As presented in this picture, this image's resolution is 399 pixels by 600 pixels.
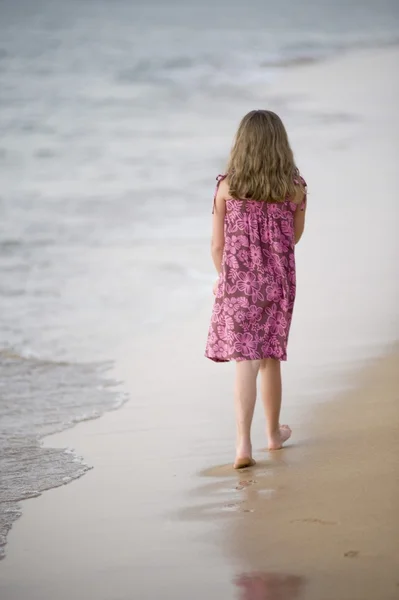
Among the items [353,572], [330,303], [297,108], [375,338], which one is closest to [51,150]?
[297,108]

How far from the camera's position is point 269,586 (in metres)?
1.74

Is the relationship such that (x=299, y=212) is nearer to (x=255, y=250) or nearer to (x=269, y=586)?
(x=255, y=250)

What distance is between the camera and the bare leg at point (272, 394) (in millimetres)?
2775

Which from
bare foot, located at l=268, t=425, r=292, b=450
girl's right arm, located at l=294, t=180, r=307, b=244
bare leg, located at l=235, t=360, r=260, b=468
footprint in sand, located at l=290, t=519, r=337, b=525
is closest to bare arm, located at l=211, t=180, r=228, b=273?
girl's right arm, located at l=294, t=180, r=307, b=244

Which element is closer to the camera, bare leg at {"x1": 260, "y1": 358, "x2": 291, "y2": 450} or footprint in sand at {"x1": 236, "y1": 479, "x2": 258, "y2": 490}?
footprint in sand at {"x1": 236, "y1": 479, "x2": 258, "y2": 490}

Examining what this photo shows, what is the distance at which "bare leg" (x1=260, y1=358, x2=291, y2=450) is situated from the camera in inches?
109

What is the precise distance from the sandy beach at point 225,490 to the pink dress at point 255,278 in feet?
0.97

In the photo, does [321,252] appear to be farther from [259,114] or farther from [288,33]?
[288,33]

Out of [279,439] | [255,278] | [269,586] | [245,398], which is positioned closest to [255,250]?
[255,278]

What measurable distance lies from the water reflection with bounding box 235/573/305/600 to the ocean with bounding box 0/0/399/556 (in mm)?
1824

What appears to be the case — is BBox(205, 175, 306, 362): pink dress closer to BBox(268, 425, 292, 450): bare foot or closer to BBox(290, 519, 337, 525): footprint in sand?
BBox(268, 425, 292, 450): bare foot

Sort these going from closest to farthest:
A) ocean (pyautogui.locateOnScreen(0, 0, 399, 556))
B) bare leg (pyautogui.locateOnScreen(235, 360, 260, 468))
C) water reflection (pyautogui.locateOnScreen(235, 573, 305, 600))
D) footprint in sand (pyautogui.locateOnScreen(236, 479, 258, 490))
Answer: water reflection (pyautogui.locateOnScreen(235, 573, 305, 600)) → footprint in sand (pyautogui.locateOnScreen(236, 479, 258, 490)) → bare leg (pyautogui.locateOnScreen(235, 360, 260, 468)) → ocean (pyautogui.locateOnScreen(0, 0, 399, 556))

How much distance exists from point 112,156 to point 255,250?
651cm

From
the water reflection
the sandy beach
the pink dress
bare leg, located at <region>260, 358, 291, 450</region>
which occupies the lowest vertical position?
the water reflection
